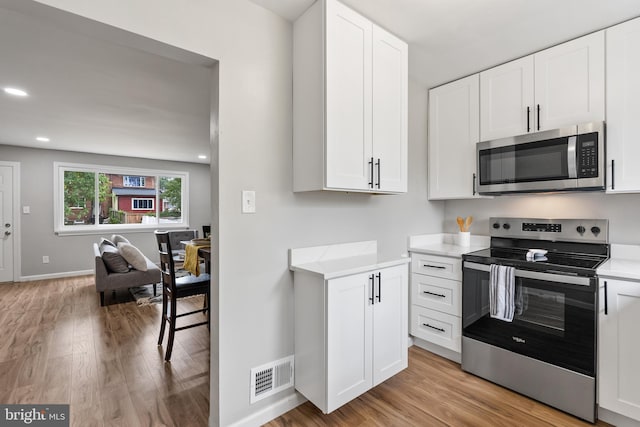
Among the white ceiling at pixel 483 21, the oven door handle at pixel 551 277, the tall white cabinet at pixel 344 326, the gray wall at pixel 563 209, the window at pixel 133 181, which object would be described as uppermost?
the white ceiling at pixel 483 21

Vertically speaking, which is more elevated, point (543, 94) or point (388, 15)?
point (388, 15)

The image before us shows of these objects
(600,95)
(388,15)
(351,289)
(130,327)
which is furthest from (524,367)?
(130,327)

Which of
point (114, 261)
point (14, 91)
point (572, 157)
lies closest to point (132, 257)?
point (114, 261)

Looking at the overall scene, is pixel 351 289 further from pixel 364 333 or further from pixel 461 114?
pixel 461 114

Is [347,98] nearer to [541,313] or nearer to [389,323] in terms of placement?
[389,323]

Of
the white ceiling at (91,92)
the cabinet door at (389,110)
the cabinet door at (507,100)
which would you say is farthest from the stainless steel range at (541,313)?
the white ceiling at (91,92)

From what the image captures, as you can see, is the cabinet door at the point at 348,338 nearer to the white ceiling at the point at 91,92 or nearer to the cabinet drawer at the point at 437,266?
the cabinet drawer at the point at 437,266

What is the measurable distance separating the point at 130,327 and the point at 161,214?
4.06m

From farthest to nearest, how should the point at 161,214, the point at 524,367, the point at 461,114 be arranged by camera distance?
1. the point at 161,214
2. the point at 461,114
3. the point at 524,367

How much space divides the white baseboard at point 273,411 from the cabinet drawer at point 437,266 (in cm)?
137

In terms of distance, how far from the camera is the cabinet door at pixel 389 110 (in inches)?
74.4

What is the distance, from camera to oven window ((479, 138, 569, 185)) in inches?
79.0

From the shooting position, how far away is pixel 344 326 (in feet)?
5.50

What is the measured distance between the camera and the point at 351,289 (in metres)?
1.72
